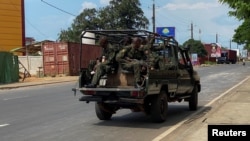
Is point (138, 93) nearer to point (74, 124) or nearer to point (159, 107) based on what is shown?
point (159, 107)

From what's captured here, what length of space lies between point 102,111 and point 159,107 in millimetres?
1563

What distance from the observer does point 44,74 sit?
43.8 metres

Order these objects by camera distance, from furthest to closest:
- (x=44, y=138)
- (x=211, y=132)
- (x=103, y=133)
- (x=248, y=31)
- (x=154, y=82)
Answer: (x=248, y=31), (x=154, y=82), (x=103, y=133), (x=44, y=138), (x=211, y=132)

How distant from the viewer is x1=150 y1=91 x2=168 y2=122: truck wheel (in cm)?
1151

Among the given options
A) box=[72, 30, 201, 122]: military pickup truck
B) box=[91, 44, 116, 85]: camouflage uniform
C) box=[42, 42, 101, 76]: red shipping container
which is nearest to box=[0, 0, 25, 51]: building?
box=[42, 42, 101, 76]: red shipping container

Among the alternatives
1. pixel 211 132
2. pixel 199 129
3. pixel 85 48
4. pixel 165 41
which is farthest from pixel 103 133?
pixel 85 48

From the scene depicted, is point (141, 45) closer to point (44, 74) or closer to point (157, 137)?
point (157, 137)

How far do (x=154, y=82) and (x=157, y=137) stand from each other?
181 cm

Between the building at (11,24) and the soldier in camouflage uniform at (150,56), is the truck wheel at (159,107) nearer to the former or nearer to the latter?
the soldier in camouflage uniform at (150,56)

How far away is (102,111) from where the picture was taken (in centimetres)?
1227

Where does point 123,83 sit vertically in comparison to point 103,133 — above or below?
above

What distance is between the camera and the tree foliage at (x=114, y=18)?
74.9 meters

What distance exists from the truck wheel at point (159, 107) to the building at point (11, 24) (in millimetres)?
37468

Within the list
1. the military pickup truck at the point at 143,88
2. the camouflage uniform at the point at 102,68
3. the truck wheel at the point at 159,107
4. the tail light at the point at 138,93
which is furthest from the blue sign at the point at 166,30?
the tail light at the point at 138,93
